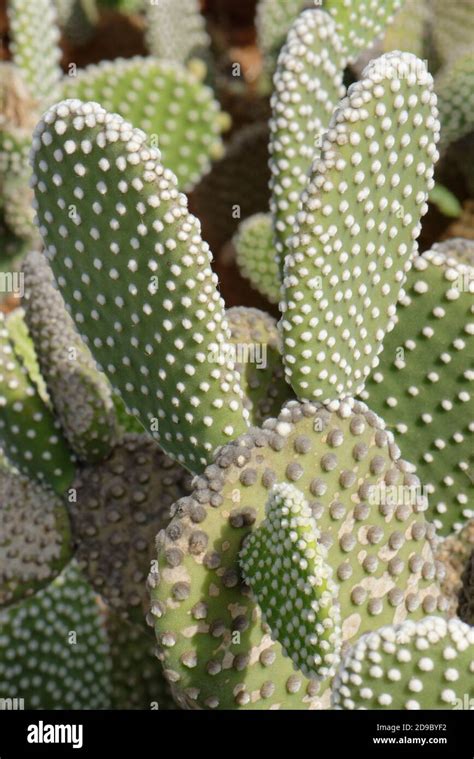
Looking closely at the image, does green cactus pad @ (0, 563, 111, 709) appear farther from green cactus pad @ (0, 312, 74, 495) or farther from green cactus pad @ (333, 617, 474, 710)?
green cactus pad @ (333, 617, 474, 710)

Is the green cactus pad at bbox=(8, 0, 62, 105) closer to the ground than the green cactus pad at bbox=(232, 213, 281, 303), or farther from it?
farther from it

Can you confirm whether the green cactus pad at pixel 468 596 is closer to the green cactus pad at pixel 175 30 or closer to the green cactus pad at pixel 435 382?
the green cactus pad at pixel 435 382

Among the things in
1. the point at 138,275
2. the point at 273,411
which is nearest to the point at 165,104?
the point at 273,411

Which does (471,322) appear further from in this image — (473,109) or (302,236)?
(473,109)

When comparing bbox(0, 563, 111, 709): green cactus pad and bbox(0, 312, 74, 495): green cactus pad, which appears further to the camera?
bbox(0, 563, 111, 709): green cactus pad

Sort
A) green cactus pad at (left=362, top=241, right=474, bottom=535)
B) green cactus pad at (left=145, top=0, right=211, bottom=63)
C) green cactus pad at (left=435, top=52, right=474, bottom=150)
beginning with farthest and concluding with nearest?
green cactus pad at (left=145, top=0, right=211, bottom=63) → green cactus pad at (left=435, top=52, right=474, bottom=150) → green cactus pad at (left=362, top=241, right=474, bottom=535)

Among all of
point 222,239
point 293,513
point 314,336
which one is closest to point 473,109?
point 222,239

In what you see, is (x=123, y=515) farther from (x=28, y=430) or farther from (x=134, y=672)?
(x=134, y=672)

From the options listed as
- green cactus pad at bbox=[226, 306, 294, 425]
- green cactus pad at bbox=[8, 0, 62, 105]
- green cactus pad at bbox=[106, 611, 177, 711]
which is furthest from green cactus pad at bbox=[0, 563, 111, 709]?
green cactus pad at bbox=[8, 0, 62, 105]
